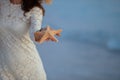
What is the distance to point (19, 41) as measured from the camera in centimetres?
214

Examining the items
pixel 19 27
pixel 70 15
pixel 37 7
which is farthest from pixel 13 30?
pixel 70 15

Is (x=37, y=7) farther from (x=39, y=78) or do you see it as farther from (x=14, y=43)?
(x=39, y=78)

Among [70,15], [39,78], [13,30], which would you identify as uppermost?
[70,15]

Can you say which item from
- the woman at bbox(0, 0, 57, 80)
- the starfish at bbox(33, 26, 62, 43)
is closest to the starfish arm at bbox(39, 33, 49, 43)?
the starfish at bbox(33, 26, 62, 43)

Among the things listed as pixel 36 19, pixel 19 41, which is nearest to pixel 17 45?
pixel 19 41

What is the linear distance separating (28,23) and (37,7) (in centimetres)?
9

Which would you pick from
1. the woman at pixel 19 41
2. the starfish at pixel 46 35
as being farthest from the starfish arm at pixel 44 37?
the woman at pixel 19 41

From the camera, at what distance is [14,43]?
2.14 metres

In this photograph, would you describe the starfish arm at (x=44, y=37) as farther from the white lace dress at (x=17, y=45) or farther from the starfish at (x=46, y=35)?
the white lace dress at (x=17, y=45)

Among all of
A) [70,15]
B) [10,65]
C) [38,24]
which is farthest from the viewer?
[70,15]

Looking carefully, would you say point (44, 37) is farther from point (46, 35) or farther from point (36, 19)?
point (36, 19)

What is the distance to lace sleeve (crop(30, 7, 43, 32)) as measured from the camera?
6.64ft

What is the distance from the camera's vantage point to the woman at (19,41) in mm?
2111

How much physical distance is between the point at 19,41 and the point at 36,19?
163 millimetres
